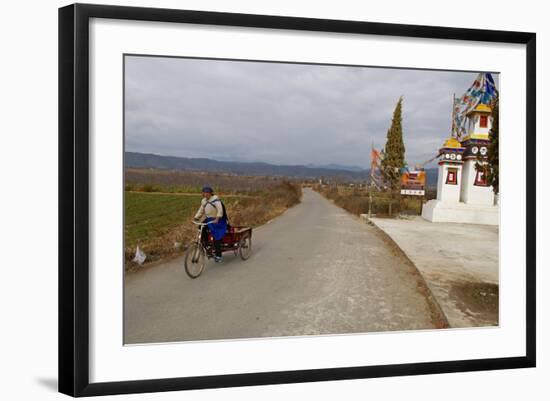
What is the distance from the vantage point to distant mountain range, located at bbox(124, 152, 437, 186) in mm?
3238

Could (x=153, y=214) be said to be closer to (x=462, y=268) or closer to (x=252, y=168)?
(x=252, y=168)

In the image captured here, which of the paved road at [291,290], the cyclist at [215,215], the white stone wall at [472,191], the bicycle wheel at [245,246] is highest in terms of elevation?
the white stone wall at [472,191]

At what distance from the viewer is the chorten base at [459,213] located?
3.83 metres

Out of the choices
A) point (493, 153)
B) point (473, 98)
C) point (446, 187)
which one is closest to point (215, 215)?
point (446, 187)

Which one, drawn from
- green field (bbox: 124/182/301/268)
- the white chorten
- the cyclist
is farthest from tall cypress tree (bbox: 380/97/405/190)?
the cyclist

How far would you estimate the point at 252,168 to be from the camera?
11.6 feet

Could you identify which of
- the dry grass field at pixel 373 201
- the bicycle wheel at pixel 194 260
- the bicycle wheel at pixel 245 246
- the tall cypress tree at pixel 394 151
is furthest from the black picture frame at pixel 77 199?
the dry grass field at pixel 373 201

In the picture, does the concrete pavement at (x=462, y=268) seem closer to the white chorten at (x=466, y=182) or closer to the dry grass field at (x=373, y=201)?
the white chorten at (x=466, y=182)

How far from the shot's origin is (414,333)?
11.7 feet

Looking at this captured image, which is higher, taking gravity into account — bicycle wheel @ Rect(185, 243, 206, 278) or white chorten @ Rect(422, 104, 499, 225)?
white chorten @ Rect(422, 104, 499, 225)

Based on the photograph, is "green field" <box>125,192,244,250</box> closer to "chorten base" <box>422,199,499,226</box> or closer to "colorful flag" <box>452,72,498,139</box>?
"chorten base" <box>422,199,499,226</box>

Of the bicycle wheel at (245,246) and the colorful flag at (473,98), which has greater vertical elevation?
the colorful flag at (473,98)

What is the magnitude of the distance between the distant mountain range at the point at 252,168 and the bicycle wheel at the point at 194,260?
2.07ft

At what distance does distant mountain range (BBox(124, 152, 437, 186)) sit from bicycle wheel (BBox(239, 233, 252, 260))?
1.71ft
